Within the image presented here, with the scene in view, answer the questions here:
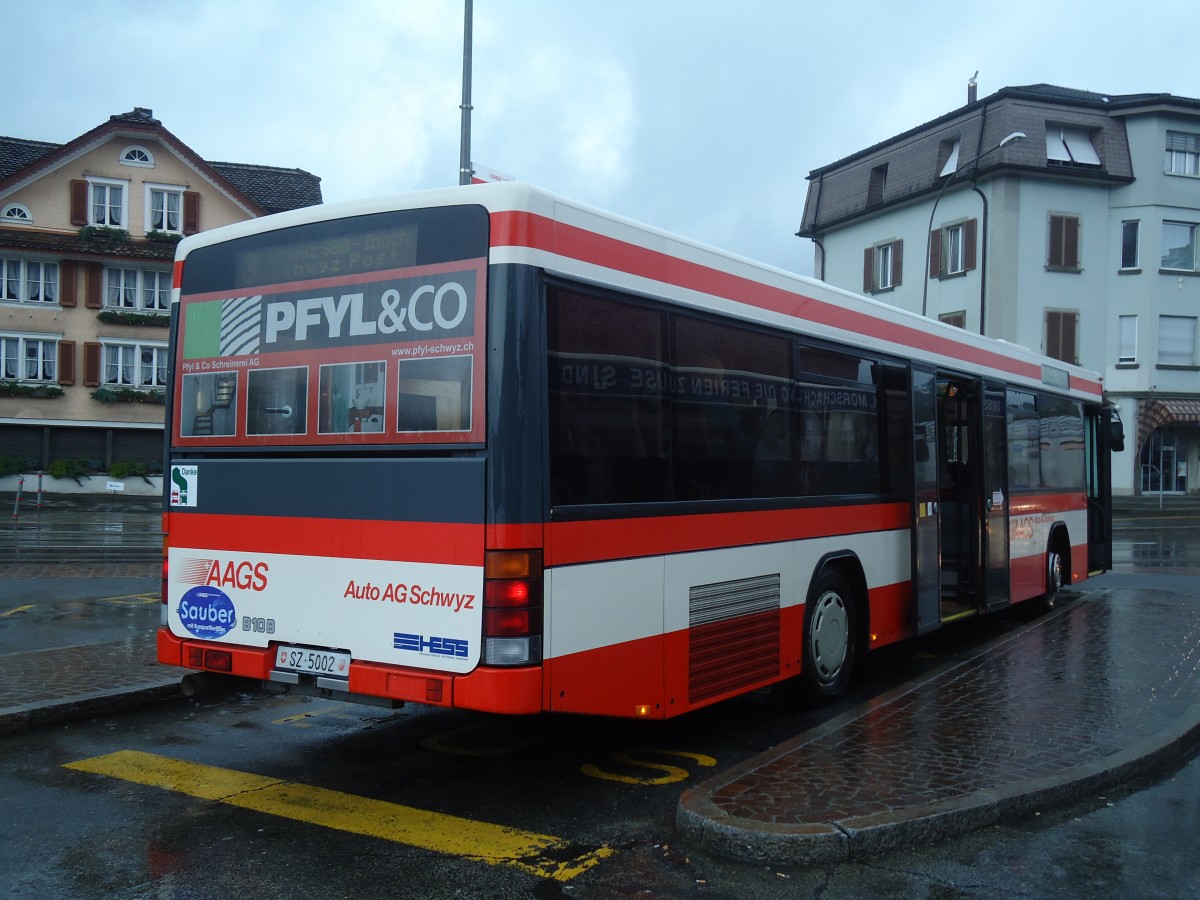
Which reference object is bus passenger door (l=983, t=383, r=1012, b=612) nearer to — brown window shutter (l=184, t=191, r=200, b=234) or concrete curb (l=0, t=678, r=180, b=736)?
concrete curb (l=0, t=678, r=180, b=736)

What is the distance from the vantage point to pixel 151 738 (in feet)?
22.4

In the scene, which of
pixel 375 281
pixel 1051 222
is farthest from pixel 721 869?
pixel 1051 222

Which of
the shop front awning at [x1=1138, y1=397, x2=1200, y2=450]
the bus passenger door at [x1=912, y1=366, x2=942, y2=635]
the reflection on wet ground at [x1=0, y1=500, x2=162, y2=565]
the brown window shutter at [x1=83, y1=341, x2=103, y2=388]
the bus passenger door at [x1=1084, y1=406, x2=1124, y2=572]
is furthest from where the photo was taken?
the brown window shutter at [x1=83, y1=341, x2=103, y2=388]

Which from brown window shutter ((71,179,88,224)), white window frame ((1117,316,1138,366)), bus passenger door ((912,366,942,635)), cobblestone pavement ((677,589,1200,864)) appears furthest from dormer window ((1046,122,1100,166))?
brown window shutter ((71,179,88,224))

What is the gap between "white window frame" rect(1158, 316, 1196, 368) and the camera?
41.0 meters

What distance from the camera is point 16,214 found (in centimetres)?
4122

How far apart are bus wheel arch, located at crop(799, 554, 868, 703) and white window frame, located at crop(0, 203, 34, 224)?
42038mm

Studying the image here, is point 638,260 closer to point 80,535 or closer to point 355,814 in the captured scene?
point 355,814

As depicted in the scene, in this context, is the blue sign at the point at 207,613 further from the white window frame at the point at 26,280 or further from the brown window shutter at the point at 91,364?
the white window frame at the point at 26,280

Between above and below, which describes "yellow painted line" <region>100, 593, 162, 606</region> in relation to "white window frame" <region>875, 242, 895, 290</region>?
below

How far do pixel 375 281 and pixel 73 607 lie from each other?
848 centimetres

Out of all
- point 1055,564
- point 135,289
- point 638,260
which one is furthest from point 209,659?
point 135,289

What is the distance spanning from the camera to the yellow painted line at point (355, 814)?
4.81 metres

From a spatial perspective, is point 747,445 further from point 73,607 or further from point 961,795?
point 73,607
